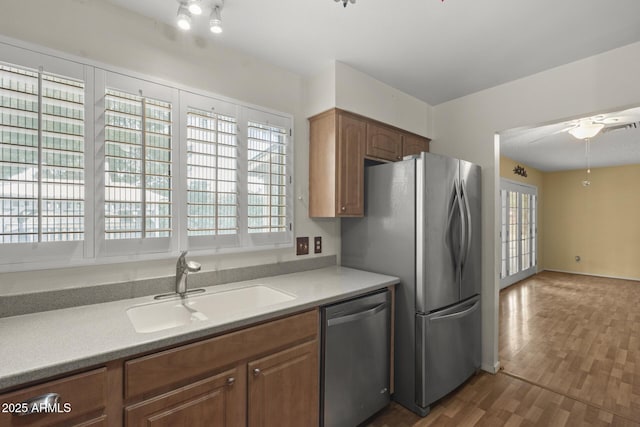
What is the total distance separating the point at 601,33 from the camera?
177cm

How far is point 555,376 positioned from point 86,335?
3.26 meters

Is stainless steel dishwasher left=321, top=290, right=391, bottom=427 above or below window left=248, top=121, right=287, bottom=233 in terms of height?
below

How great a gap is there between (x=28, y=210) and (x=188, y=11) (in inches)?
48.0

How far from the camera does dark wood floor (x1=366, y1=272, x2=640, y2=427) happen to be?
1940mm

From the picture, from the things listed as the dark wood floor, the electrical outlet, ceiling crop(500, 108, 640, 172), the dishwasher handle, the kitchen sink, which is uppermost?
ceiling crop(500, 108, 640, 172)

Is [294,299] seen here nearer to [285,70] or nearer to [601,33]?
[285,70]

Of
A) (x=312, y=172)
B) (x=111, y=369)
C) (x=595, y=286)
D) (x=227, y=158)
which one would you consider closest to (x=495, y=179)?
(x=312, y=172)

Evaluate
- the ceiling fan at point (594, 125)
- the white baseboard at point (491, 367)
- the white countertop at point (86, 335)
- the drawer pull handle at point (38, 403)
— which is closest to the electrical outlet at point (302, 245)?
the white countertop at point (86, 335)

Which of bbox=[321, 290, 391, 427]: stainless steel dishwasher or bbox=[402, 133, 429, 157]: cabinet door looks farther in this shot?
bbox=[402, 133, 429, 157]: cabinet door

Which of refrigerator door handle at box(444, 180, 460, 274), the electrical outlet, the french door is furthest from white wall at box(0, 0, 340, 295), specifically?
the french door

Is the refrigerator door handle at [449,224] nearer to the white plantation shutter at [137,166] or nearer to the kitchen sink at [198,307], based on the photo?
the kitchen sink at [198,307]

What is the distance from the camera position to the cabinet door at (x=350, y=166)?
216 centimetres

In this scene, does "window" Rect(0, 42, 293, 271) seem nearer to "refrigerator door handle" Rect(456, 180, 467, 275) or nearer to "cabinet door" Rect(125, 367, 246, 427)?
"cabinet door" Rect(125, 367, 246, 427)

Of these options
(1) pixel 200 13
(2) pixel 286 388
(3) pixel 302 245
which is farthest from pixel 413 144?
(2) pixel 286 388
